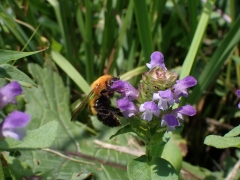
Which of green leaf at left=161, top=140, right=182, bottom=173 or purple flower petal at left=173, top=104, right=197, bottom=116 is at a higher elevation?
purple flower petal at left=173, top=104, right=197, bottom=116

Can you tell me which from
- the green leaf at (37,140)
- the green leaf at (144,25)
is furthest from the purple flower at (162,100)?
the green leaf at (144,25)

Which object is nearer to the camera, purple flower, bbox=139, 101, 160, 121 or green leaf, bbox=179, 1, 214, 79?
purple flower, bbox=139, 101, 160, 121

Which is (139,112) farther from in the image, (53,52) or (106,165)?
(53,52)

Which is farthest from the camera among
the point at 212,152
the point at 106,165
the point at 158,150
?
the point at 212,152

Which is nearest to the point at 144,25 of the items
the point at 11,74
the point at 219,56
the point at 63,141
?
the point at 219,56

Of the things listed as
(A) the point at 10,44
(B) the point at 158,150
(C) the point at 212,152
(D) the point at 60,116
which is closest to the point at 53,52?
(A) the point at 10,44

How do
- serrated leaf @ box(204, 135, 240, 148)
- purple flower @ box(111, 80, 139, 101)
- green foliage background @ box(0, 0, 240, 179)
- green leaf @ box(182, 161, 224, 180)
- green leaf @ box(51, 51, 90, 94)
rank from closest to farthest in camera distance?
serrated leaf @ box(204, 135, 240, 148), purple flower @ box(111, 80, 139, 101), green foliage background @ box(0, 0, 240, 179), green leaf @ box(182, 161, 224, 180), green leaf @ box(51, 51, 90, 94)

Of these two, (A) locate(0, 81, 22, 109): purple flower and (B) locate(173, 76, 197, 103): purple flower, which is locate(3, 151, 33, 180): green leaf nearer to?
(A) locate(0, 81, 22, 109): purple flower

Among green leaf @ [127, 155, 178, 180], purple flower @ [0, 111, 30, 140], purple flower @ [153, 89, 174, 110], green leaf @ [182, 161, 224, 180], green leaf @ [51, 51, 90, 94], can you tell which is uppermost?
purple flower @ [0, 111, 30, 140]

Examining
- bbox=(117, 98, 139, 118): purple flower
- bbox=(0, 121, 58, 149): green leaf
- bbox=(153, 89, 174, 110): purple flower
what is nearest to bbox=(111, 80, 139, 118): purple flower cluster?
bbox=(117, 98, 139, 118): purple flower
